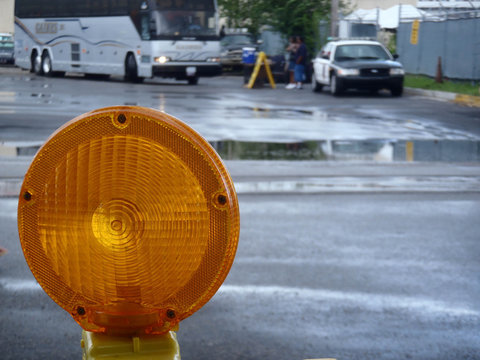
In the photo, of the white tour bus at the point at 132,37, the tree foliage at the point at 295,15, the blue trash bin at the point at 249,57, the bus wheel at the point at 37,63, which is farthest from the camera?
the bus wheel at the point at 37,63

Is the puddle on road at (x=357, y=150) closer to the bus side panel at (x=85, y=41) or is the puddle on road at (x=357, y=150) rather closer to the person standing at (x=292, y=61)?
the person standing at (x=292, y=61)

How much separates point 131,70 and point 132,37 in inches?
44.6

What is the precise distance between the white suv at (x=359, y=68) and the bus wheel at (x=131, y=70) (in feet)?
23.6

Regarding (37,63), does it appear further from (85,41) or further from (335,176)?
(335,176)

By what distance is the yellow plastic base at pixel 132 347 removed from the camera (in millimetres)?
1769

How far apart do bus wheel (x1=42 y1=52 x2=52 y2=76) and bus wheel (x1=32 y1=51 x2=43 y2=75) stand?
0.66 feet

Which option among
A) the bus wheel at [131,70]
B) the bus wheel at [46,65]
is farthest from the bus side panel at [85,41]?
the bus wheel at [46,65]

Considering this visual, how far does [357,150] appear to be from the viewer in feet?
44.3

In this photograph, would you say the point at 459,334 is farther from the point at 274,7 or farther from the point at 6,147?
the point at 274,7

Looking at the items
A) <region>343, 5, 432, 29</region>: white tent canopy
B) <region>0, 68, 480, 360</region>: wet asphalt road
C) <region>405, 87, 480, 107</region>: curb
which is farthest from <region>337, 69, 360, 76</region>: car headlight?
<region>0, 68, 480, 360</region>: wet asphalt road

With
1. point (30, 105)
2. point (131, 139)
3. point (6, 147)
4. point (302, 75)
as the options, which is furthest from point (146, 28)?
point (131, 139)

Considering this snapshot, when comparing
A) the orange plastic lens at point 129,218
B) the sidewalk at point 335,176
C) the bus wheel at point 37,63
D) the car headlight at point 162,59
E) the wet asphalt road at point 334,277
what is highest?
the orange plastic lens at point 129,218

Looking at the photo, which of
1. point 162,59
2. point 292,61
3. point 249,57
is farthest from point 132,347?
point 292,61

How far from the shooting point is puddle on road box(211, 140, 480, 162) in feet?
41.0
